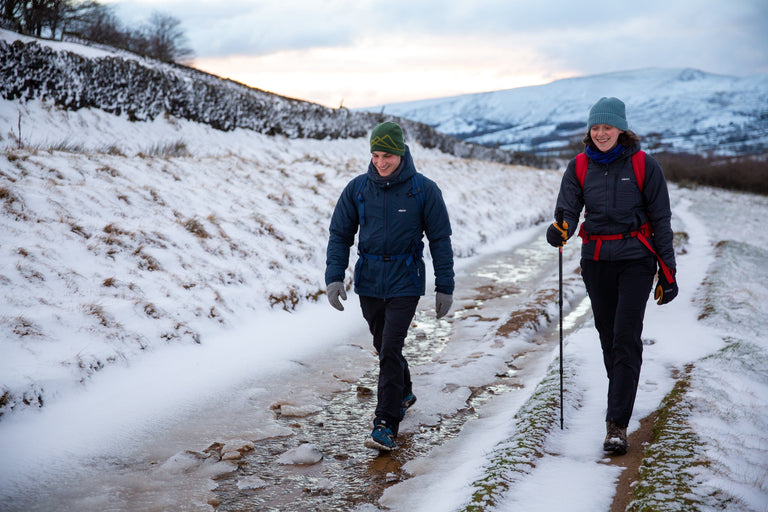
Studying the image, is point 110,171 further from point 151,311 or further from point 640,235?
point 640,235

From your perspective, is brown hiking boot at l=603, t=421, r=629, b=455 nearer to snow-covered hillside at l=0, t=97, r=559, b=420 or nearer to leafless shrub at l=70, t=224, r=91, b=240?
snow-covered hillside at l=0, t=97, r=559, b=420

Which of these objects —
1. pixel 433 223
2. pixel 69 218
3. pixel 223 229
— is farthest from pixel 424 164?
pixel 433 223

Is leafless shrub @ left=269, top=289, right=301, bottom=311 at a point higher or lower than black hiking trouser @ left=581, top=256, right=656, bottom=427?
lower

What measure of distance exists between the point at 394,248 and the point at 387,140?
31.4 inches

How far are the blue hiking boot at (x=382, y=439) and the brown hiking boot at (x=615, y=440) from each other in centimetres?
146

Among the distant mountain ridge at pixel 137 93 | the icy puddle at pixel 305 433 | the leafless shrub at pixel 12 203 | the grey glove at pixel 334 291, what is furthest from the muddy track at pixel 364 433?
the distant mountain ridge at pixel 137 93

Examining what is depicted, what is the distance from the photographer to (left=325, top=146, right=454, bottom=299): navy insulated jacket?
4.13 meters

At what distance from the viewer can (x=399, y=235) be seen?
414 centimetres

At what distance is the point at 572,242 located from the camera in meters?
16.9

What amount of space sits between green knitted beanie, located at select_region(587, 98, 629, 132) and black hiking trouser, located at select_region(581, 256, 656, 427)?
919mm

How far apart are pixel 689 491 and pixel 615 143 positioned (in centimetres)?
217

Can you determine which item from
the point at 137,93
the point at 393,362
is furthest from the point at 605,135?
the point at 137,93

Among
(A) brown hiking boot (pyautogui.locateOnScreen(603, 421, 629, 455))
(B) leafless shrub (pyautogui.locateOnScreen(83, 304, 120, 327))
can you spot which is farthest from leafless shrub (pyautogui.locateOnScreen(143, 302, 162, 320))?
(A) brown hiking boot (pyautogui.locateOnScreen(603, 421, 629, 455))

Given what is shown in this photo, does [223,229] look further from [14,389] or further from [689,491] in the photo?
[689,491]
